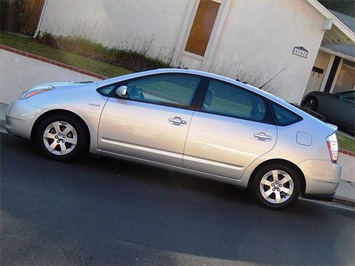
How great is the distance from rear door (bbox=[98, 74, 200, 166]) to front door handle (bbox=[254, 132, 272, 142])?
899mm

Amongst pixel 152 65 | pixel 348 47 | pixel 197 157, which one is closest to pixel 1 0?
A: pixel 152 65

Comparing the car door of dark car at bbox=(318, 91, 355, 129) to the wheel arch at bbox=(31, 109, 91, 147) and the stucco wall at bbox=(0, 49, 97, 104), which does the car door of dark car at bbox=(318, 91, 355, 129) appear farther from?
the wheel arch at bbox=(31, 109, 91, 147)

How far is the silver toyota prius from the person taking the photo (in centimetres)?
623

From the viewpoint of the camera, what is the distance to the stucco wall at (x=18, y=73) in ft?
31.3

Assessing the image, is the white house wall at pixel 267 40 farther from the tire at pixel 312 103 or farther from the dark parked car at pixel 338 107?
the tire at pixel 312 103

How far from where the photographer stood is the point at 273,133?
6.30 metres

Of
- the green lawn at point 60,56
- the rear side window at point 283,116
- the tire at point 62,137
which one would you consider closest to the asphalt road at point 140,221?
the tire at point 62,137

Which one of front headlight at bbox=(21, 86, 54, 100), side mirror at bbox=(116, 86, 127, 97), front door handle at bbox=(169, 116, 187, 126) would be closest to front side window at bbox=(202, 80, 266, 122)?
front door handle at bbox=(169, 116, 187, 126)

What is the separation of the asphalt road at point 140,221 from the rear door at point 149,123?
43cm

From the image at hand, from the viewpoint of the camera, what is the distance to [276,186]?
6.38 m

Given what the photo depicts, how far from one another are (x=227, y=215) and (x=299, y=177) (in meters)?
1.16

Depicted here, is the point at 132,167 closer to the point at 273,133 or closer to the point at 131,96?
the point at 131,96

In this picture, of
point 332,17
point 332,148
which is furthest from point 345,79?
point 332,148

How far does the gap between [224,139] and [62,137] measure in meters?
2.13
